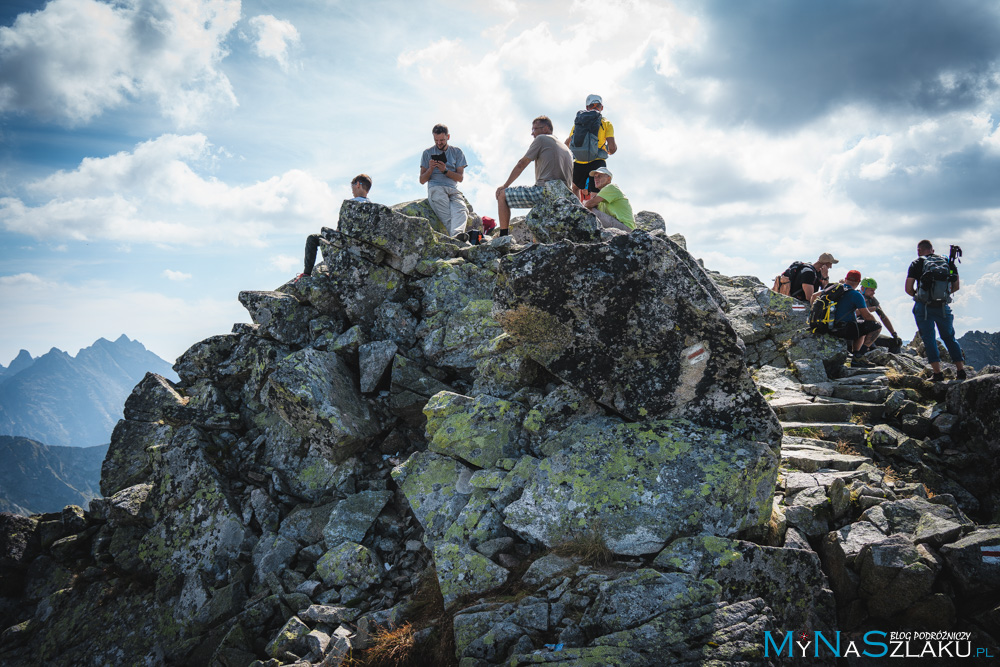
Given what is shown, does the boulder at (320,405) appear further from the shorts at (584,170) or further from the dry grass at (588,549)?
the shorts at (584,170)

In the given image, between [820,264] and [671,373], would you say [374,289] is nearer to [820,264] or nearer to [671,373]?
[671,373]

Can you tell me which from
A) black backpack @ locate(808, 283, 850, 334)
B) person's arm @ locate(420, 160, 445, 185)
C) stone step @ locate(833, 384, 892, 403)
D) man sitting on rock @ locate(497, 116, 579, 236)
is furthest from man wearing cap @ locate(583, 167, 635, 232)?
stone step @ locate(833, 384, 892, 403)

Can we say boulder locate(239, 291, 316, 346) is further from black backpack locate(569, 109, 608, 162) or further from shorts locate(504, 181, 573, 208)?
black backpack locate(569, 109, 608, 162)

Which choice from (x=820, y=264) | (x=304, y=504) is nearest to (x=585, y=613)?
(x=304, y=504)

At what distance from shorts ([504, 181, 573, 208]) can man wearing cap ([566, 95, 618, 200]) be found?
120 centimetres

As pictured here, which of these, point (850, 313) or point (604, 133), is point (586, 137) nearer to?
point (604, 133)

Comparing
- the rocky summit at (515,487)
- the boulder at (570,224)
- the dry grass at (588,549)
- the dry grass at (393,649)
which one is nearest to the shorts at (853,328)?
the rocky summit at (515,487)

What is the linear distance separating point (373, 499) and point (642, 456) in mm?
6894

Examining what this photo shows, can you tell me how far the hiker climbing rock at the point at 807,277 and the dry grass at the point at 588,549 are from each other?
51.4 feet

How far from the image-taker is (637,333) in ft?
31.3

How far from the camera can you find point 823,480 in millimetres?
9812

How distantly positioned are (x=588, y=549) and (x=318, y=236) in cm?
1492

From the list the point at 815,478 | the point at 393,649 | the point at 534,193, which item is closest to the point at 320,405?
the point at 393,649

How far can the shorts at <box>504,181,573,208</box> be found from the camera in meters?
15.8
